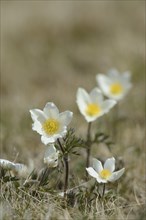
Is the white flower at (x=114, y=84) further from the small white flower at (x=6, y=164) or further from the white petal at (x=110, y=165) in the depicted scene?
the small white flower at (x=6, y=164)

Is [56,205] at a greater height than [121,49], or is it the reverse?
[121,49]

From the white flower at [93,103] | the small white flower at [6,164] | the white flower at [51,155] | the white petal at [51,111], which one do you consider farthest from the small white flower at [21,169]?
the white flower at [93,103]

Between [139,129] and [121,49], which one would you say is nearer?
[139,129]

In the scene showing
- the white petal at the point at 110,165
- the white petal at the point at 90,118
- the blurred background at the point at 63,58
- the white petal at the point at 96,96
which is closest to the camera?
the white petal at the point at 110,165

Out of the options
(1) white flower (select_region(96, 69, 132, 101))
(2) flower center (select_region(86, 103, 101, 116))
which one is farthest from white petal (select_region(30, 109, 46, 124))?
(1) white flower (select_region(96, 69, 132, 101))

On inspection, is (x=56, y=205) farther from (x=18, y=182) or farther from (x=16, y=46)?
(x=16, y=46)

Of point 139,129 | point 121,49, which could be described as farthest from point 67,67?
point 139,129
